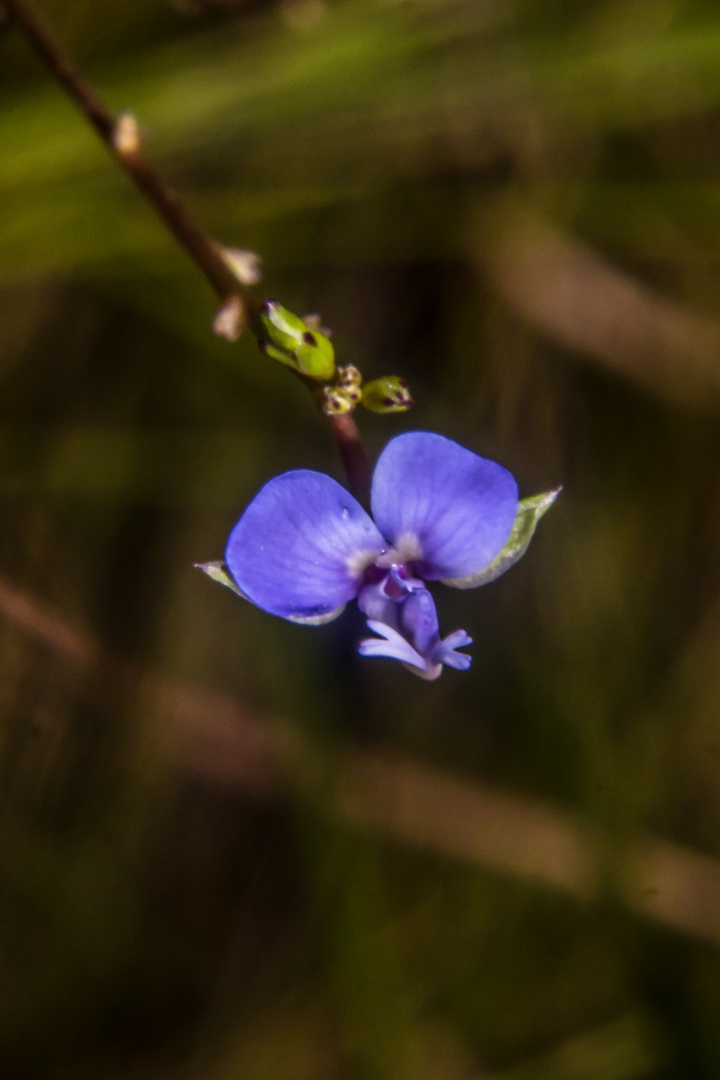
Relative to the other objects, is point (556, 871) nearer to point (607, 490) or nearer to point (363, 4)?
point (607, 490)

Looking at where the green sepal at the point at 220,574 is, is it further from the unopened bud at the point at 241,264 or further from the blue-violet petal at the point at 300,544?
the unopened bud at the point at 241,264

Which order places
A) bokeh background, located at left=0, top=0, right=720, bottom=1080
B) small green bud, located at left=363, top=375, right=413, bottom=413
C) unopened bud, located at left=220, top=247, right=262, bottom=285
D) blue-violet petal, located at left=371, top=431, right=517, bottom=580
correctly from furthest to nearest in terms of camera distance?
bokeh background, located at left=0, top=0, right=720, bottom=1080 → unopened bud, located at left=220, top=247, right=262, bottom=285 → small green bud, located at left=363, top=375, right=413, bottom=413 → blue-violet petal, located at left=371, top=431, right=517, bottom=580

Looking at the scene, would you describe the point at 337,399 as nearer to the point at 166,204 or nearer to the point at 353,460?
the point at 353,460

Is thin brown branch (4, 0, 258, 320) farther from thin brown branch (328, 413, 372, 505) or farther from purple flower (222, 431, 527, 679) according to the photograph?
purple flower (222, 431, 527, 679)

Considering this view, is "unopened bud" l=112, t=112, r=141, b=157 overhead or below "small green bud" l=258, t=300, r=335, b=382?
overhead

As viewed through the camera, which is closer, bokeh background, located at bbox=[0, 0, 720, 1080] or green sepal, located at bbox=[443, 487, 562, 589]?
green sepal, located at bbox=[443, 487, 562, 589]

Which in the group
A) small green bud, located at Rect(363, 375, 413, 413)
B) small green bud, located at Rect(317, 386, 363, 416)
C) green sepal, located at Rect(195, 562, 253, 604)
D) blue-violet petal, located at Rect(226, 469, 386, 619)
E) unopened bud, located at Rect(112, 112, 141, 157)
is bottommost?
green sepal, located at Rect(195, 562, 253, 604)

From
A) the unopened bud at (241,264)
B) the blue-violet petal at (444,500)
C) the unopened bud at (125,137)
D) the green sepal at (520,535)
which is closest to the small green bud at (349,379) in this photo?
the blue-violet petal at (444,500)

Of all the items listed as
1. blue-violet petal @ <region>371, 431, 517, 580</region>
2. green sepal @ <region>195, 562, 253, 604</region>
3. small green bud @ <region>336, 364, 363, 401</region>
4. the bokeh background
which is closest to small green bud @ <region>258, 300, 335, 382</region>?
small green bud @ <region>336, 364, 363, 401</region>
